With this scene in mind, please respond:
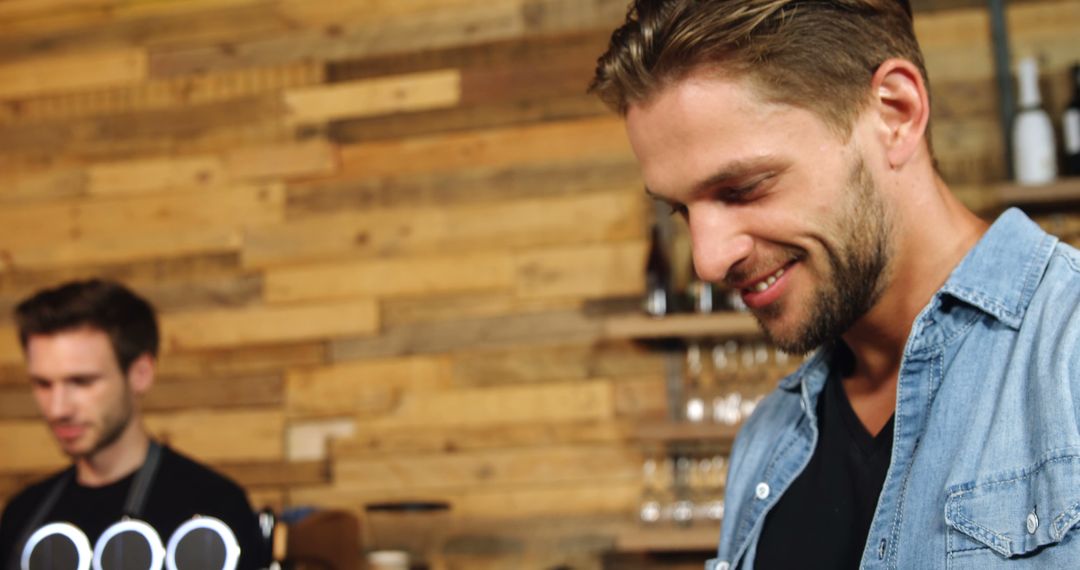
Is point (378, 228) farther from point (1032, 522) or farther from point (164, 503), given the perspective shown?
point (1032, 522)

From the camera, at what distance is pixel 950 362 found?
1212mm

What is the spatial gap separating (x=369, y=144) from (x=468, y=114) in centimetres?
35

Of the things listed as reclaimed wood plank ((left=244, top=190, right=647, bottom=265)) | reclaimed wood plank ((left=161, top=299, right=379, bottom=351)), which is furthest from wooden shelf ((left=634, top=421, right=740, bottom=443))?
reclaimed wood plank ((left=161, top=299, right=379, bottom=351))

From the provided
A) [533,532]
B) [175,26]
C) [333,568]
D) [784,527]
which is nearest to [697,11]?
[784,527]

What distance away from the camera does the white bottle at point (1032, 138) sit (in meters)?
3.05

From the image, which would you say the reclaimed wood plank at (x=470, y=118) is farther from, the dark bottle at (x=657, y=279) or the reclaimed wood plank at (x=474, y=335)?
the reclaimed wood plank at (x=474, y=335)

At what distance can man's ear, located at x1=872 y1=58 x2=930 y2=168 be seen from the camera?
4.09ft

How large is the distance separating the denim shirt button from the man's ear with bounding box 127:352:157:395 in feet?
8.30

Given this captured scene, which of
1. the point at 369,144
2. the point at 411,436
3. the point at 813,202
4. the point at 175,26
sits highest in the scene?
the point at 175,26

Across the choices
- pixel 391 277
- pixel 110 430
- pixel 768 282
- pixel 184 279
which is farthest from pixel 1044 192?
pixel 184 279

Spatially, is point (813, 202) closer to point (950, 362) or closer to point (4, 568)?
point (950, 362)

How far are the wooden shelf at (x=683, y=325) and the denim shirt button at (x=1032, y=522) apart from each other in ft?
6.90

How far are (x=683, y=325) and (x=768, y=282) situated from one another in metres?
1.96

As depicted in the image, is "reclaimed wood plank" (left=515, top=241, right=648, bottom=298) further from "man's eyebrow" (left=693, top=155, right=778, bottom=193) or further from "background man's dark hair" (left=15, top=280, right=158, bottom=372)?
"man's eyebrow" (left=693, top=155, right=778, bottom=193)
